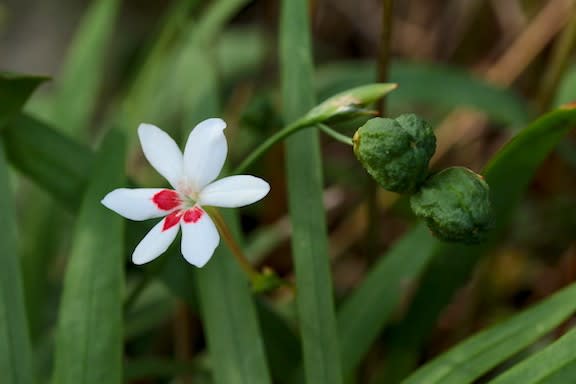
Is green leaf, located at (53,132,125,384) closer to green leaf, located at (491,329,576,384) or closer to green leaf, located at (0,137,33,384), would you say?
green leaf, located at (0,137,33,384)

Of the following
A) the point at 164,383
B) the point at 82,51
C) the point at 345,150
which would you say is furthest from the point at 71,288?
the point at 345,150

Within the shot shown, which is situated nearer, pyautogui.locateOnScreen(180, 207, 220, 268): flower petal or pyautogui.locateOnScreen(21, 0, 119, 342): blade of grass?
pyautogui.locateOnScreen(180, 207, 220, 268): flower petal

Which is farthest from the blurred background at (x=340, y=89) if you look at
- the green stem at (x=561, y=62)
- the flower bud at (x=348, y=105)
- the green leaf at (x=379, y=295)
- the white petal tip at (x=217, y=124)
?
the white petal tip at (x=217, y=124)

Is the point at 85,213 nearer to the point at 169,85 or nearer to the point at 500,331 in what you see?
the point at 500,331

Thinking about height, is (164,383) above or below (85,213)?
below

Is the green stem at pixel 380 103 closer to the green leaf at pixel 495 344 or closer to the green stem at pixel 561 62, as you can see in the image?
the green leaf at pixel 495 344

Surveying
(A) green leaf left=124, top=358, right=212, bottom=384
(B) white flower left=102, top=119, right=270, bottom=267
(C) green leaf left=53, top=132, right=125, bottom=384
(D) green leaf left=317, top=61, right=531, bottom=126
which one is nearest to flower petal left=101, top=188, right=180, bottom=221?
(B) white flower left=102, top=119, right=270, bottom=267
